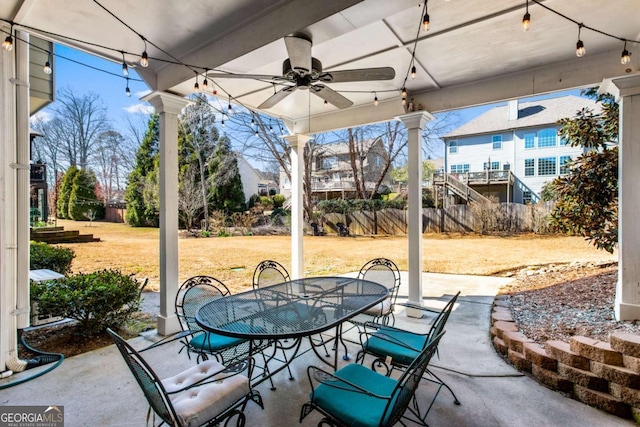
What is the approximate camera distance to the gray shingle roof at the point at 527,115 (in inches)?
569

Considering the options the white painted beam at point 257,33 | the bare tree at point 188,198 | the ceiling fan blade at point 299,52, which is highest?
the white painted beam at point 257,33

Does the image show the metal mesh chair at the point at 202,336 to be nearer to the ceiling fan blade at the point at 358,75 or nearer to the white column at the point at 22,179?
the white column at the point at 22,179

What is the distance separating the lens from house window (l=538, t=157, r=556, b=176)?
14164 millimetres

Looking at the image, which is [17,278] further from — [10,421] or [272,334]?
[272,334]

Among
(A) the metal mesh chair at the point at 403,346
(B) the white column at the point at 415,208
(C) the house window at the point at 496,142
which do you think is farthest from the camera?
(C) the house window at the point at 496,142

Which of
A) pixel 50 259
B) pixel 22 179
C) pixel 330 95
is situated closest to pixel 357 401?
pixel 330 95

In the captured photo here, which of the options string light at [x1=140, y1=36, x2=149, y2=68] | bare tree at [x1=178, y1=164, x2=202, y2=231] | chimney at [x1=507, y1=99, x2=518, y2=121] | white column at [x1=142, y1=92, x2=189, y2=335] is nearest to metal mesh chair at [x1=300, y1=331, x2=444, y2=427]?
white column at [x1=142, y1=92, x2=189, y2=335]

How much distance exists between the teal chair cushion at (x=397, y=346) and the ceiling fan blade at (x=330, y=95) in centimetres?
218

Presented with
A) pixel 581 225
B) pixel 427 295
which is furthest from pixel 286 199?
pixel 581 225

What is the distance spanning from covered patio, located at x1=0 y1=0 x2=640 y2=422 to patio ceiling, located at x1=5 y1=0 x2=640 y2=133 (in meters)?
0.01

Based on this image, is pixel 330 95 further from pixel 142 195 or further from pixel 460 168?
pixel 460 168

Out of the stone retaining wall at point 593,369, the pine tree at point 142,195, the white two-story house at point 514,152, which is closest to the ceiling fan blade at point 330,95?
the stone retaining wall at point 593,369

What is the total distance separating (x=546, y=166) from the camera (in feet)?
47.1

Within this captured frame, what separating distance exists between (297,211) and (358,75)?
9.40 feet
